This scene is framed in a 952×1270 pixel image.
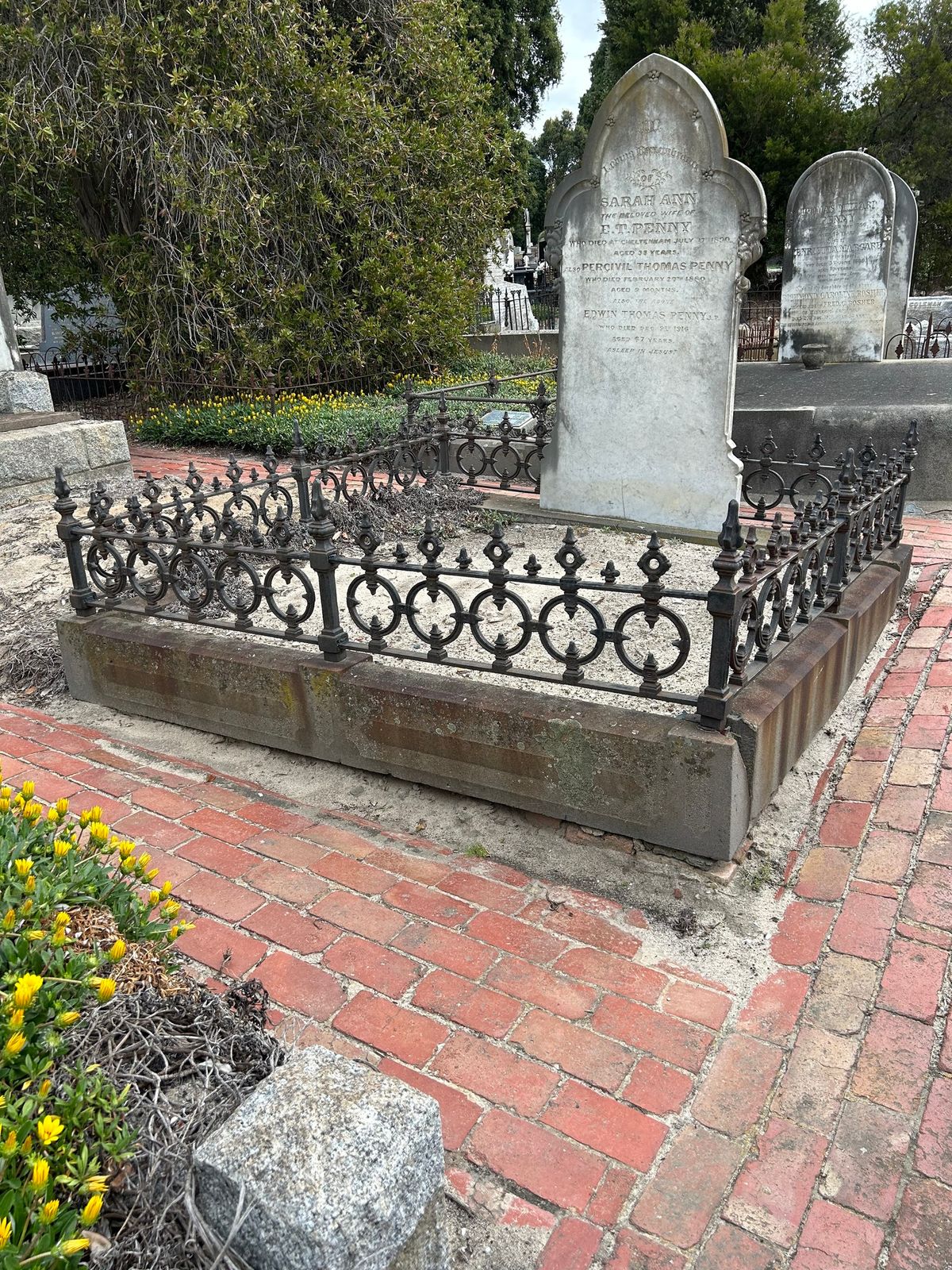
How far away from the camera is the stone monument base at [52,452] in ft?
27.0

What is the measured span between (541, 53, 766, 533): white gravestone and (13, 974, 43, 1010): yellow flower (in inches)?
205

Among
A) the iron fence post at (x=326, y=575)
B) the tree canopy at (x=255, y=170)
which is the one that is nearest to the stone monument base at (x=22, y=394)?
the tree canopy at (x=255, y=170)

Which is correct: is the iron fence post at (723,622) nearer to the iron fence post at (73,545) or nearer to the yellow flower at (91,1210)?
the yellow flower at (91,1210)

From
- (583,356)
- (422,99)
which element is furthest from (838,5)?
(583,356)

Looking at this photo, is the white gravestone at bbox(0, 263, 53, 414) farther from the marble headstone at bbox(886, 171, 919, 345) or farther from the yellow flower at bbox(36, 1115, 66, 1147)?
the marble headstone at bbox(886, 171, 919, 345)

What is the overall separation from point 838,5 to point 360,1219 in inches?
1366

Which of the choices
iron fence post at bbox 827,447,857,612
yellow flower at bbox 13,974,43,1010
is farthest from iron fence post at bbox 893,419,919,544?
yellow flower at bbox 13,974,43,1010

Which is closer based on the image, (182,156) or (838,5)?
(182,156)

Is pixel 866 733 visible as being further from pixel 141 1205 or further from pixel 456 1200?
pixel 141 1205

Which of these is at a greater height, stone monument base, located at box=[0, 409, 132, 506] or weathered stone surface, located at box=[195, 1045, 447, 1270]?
stone monument base, located at box=[0, 409, 132, 506]

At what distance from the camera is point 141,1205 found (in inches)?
59.2

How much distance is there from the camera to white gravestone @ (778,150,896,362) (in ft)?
39.0

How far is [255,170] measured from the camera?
11.3 metres

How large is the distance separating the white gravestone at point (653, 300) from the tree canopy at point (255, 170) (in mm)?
6046
